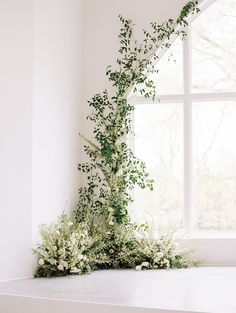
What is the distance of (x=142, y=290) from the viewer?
5.24 metres

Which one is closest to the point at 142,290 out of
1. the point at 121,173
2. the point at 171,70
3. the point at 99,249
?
the point at 99,249

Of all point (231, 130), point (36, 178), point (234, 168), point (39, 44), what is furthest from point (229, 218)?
point (39, 44)

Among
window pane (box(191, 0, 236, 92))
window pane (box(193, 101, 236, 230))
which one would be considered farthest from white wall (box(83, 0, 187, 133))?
window pane (box(193, 101, 236, 230))

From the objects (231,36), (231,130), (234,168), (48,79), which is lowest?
(234,168)

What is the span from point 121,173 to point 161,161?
0.53 m

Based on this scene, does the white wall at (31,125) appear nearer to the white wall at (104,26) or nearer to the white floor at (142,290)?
the white wall at (104,26)

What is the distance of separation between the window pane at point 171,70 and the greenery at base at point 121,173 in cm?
12

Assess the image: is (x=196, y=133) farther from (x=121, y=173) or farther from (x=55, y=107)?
(x=55, y=107)

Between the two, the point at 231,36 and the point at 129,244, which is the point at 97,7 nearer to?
the point at 231,36

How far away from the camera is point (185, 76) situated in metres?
7.36

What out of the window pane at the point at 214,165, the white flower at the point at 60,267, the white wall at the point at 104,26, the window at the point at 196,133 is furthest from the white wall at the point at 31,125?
the window pane at the point at 214,165

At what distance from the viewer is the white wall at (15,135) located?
19.4ft

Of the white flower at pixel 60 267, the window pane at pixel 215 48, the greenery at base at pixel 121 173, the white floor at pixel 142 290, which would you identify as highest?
the window pane at pixel 215 48

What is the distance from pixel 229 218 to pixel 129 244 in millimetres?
1171
